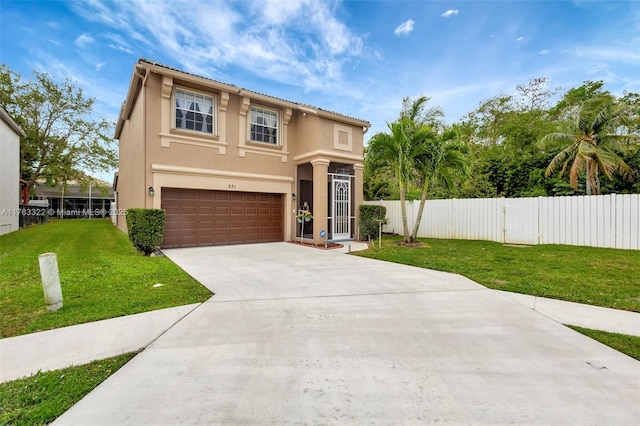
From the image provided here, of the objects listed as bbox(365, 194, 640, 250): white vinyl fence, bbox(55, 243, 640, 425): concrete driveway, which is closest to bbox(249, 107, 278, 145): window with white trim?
bbox(365, 194, 640, 250): white vinyl fence

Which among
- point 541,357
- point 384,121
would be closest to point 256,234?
point 384,121

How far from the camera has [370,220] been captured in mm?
14008

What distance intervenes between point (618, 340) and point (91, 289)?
8.11 metres

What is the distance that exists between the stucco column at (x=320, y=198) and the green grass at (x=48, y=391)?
1004 centimetres

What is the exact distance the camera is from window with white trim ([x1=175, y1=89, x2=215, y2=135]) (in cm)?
1149

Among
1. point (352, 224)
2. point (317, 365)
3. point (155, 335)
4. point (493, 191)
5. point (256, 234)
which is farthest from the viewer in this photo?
point (493, 191)

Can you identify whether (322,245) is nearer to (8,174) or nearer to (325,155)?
(325,155)

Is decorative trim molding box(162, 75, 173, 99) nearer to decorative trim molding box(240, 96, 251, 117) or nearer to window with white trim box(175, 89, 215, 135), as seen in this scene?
window with white trim box(175, 89, 215, 135)

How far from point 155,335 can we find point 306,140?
1111 centimetres

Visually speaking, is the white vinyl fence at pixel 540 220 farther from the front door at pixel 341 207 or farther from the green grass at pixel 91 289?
the green grass at pixel 91 289

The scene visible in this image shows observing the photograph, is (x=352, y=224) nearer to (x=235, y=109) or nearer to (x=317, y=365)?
(x=235, y=109)

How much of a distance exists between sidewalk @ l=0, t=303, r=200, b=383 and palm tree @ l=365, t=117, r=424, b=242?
991 centimetres

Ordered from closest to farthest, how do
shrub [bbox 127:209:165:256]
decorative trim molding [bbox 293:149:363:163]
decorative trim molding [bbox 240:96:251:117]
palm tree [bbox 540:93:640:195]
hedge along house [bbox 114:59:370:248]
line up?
shrub [bbox 127:209:165:256], hedge along house [bbox 114:59:370:248], decorative trim molding [bbox 240:96:251:117], decorative trim molding [bbox 293:149:363:163], palm tree [bbox 540:93:640:195]

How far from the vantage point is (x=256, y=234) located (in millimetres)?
13523
